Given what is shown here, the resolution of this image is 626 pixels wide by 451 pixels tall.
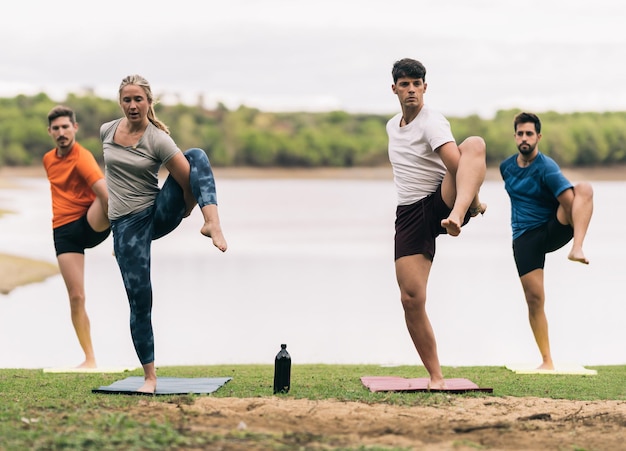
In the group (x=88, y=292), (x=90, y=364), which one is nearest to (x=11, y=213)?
(x=88, y=292)

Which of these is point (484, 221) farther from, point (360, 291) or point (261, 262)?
point (360, 291)

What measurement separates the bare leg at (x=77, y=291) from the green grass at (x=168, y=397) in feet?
1.85

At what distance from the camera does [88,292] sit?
24016 mm

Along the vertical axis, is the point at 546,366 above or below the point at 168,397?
above

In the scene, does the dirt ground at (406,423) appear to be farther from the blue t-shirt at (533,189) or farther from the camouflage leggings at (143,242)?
the blue t-shirt at (533,189)

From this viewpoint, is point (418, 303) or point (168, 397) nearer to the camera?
point (168, 397)

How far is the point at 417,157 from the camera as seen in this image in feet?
28.6

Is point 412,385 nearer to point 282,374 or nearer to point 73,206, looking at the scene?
point 282,374

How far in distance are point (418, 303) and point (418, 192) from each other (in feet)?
2.83

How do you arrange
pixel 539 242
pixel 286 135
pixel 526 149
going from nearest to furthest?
pixel 526 149, pixel 539 242, pixel 286 135

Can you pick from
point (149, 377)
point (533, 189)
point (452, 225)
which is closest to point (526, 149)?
point (533, 189)

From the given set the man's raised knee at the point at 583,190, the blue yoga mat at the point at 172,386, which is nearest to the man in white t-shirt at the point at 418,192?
the blue yoga mat at the point at 172,386

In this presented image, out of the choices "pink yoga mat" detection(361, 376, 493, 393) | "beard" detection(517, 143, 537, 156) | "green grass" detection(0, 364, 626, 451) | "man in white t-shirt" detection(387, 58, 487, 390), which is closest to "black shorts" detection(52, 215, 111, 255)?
"green grass" detection(0, 364, 626, 451)

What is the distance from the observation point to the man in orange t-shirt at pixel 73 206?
10.9m
